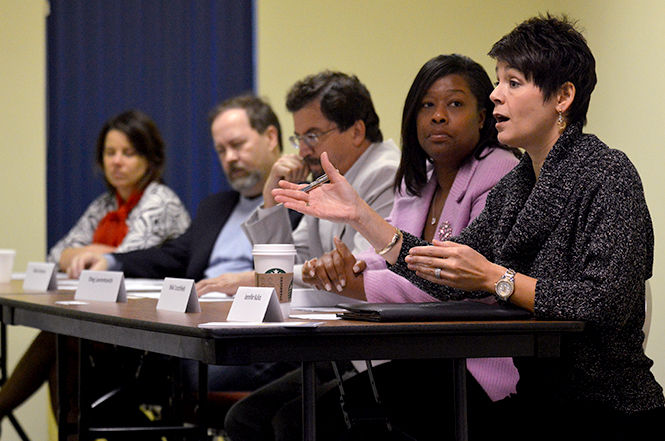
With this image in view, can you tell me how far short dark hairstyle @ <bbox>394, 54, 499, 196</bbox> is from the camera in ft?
7.32

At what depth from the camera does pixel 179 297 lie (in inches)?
73.3

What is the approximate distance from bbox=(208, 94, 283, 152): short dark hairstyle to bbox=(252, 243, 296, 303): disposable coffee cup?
2.16 m

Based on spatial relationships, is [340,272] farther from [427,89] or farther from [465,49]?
[465,49]

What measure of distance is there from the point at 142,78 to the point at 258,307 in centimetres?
371

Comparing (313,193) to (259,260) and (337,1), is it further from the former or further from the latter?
(337,1)

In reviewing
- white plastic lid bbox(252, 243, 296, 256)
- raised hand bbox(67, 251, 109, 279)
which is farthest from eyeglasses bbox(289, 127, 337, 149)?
white plastic lid bbox(252, 243, 296, 256)

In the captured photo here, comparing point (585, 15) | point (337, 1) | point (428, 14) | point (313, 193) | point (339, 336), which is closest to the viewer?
point (339, 336)

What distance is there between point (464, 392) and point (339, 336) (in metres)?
0.28

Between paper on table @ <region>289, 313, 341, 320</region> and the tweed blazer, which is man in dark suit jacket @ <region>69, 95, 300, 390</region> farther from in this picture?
the tweed blazer

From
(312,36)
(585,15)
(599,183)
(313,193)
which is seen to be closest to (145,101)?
(312,36)

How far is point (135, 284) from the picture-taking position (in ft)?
9.73

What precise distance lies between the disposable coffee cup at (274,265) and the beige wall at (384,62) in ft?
3.89

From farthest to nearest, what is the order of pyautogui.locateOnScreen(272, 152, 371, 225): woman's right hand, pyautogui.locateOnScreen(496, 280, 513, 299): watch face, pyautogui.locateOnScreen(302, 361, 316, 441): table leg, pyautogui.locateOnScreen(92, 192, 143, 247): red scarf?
1. pyautogui.locateOnScreen(92, 192, 143, 247): red scarf
2. pyautogui.locateOnScreen(272, 152, 371, 225): woman's right hand
3. pyautogui.locateOnScreen(496, 280, 513, 299): watch face
4. pyautogui.locateOnScreen(302, 361, 316, 441): table leg

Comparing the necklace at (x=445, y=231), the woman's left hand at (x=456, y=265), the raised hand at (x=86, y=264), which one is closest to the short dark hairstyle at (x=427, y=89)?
the necklace at (x=445, y=231)
